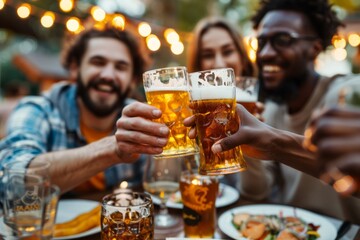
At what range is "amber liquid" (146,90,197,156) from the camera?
1281mm

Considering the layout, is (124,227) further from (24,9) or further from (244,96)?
(24,9)

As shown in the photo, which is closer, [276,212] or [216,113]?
[216,113]

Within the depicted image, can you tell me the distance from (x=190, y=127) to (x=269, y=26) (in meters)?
1.69

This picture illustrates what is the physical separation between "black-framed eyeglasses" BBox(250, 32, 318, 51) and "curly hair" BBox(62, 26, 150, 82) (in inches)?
51.3

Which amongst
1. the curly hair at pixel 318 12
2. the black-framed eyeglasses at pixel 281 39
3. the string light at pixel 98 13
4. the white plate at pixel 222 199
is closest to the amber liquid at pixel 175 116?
the white plate at pixel 222 199

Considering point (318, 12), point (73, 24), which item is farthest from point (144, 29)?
point (318, 12)

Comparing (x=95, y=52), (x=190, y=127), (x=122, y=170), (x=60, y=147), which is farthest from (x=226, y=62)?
(x=190, y=127)

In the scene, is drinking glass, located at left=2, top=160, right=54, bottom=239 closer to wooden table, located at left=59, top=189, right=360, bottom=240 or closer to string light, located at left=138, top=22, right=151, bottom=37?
wooden table, located at left=59, top=189, right=360, bottom=240

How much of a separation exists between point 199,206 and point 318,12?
6.97ft

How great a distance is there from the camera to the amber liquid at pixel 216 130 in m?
1.14

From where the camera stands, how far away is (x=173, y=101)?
1.28m

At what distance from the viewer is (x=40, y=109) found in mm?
2570

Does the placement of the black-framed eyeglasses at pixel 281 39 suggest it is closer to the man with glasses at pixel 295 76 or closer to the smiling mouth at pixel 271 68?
the man with glasses at pixel 295 76

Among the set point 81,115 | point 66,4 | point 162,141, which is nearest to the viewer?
point 162,141
